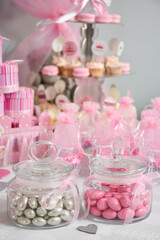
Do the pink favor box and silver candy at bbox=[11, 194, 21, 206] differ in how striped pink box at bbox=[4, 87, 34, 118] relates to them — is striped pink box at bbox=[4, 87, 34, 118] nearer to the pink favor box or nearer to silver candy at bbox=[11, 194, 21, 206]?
the pink favor box

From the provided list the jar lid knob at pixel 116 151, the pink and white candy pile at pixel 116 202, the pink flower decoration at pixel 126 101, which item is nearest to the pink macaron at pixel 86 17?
the pink flower decoration at pixel 126 101

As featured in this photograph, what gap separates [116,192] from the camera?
1141 mm

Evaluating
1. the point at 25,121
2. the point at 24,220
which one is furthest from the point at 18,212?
the point at 25,121

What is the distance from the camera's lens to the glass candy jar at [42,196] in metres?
1.08

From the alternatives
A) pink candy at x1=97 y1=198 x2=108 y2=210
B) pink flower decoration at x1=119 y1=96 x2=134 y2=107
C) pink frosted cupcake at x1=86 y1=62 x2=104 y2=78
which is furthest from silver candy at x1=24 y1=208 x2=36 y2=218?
pink frosted cupcake at x1=86 y1=62 x2=104 y2=78

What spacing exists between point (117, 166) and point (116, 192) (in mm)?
82

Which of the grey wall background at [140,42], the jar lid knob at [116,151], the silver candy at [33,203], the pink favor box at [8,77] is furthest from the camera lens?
the grey wall background at [140,42]

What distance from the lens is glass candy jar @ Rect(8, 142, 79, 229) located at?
1.08m

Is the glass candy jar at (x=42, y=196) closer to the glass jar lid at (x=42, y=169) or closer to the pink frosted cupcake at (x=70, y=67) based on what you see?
the glass jar lid at (x=42, y=169)

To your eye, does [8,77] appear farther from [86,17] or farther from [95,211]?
[95,211]

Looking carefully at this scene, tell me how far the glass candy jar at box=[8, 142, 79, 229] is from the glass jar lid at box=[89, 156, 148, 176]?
0.09 m

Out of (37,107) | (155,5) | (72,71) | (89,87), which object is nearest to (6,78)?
(37,107)

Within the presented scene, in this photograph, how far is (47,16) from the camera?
86.9 inches

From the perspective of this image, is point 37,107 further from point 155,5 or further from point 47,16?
point 155,5
